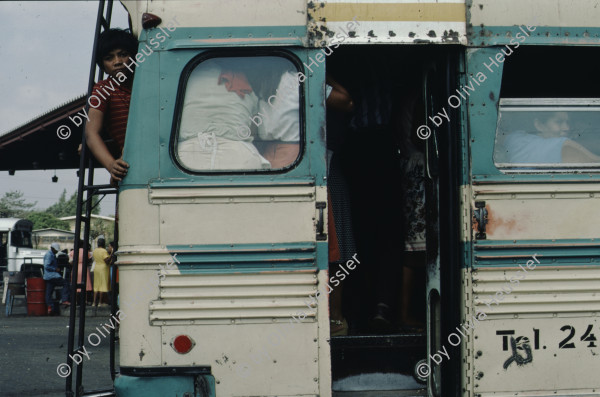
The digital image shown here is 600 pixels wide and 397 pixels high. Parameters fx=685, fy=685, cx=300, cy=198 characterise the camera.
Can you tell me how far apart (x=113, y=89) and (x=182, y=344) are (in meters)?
1.63

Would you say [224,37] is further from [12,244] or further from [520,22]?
[12,244]

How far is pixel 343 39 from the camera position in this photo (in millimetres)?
3854

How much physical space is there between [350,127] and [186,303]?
186 cm

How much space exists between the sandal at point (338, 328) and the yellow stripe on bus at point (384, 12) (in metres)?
1.89

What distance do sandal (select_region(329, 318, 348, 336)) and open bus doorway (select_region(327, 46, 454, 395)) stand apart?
9 cm

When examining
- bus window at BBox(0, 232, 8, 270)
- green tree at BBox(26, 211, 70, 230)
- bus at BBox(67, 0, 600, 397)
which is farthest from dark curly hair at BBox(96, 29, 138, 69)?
green tree at BBox(26, 211, 70, 230)

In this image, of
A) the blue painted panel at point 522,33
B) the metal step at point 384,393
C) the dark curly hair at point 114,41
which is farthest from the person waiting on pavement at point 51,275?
the blue painted panel at point 522,33

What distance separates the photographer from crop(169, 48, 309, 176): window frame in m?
3.80

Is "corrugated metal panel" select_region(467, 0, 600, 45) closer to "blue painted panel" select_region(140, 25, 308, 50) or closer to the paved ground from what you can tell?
"blue painted panel" select_region(140, 25, 308, 50)

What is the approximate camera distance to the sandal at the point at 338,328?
439 centimetres

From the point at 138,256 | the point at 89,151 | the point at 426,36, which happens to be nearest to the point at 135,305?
the point at 138,256

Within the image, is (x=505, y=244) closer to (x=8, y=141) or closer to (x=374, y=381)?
(x=374, y=381)

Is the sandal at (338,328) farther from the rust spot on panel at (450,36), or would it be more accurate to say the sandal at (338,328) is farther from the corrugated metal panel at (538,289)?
the rust spot on panel at (450,36)

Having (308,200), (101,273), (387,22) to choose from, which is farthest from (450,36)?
(101,273)
